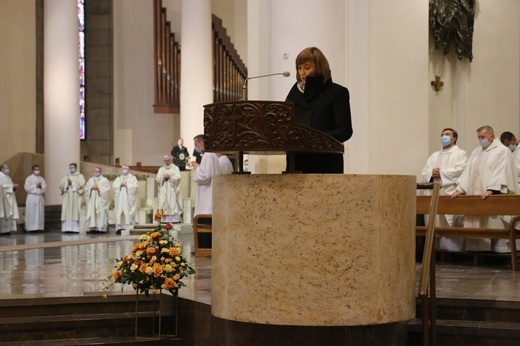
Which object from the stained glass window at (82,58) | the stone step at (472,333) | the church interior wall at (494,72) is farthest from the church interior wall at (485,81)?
the stained glass window at (82,58)

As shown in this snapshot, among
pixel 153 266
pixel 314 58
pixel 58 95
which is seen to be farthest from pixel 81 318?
pixel 58 95

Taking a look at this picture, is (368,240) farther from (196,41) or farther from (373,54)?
(196,41)

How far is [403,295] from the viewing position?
19.2 feet

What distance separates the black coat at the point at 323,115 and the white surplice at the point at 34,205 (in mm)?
17033

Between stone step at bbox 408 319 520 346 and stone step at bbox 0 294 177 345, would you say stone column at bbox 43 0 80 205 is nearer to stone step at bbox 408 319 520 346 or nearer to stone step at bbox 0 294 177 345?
stone step at bbox 0 294 177 345

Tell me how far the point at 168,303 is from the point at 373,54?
465 cm

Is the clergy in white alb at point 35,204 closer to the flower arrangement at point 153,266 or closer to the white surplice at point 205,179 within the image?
the white surplice at point 205,179

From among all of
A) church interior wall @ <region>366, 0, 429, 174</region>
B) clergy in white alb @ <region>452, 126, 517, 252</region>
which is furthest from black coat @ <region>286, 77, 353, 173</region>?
church interior wall @ <region>366, 0, 429, 174</region>

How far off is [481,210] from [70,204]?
45.9 feet

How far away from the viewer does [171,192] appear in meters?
21.5

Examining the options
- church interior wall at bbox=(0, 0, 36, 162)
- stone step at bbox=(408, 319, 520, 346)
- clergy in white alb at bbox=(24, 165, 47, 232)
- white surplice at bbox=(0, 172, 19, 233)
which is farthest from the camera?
church interior wall at bbox=(0, 0, 36, 162)

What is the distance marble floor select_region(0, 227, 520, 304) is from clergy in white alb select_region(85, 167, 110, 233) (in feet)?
17.9

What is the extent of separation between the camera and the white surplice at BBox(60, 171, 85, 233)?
22.1 m

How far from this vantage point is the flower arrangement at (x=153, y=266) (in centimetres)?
721
